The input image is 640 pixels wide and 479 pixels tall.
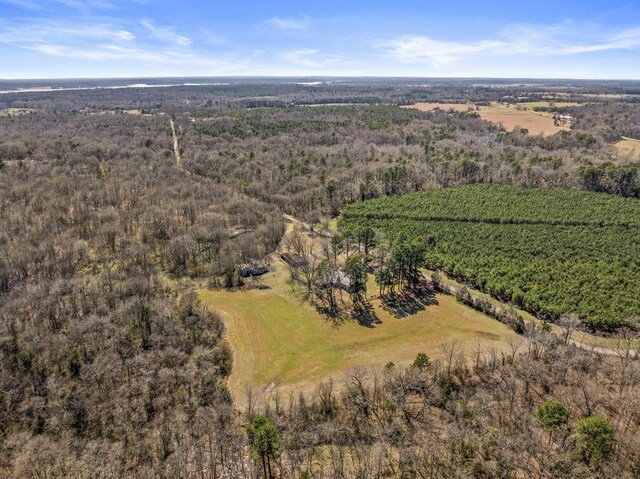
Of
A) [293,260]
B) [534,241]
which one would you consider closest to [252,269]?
[293,260]

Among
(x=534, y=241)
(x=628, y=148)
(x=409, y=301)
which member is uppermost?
(x=628, y=148)

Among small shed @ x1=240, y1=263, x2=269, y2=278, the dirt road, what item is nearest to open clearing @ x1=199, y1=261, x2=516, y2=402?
small shed @ x1=240, y1=263, x2=269, y2=278

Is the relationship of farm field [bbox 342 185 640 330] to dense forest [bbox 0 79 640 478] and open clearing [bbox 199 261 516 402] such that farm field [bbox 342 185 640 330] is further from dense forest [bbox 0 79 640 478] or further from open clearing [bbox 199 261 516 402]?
open clearing [bbox 199 261 516 402]

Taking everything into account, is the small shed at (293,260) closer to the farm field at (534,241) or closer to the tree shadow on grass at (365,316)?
the tree shadow on grass at (365,316)

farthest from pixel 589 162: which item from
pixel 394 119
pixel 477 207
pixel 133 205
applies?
pixel 133 205

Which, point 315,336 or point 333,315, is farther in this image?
point 333,315

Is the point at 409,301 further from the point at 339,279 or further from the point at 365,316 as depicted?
the point at 339,279

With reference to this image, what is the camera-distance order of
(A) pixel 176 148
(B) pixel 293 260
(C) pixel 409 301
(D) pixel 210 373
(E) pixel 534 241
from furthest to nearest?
(A) pixel 176 148, (E) pixel 534 241, (B) pixel 293 260, (C) pixel 409 301, (D) pixel 210 373

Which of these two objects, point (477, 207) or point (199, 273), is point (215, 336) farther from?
point (477, 207)
